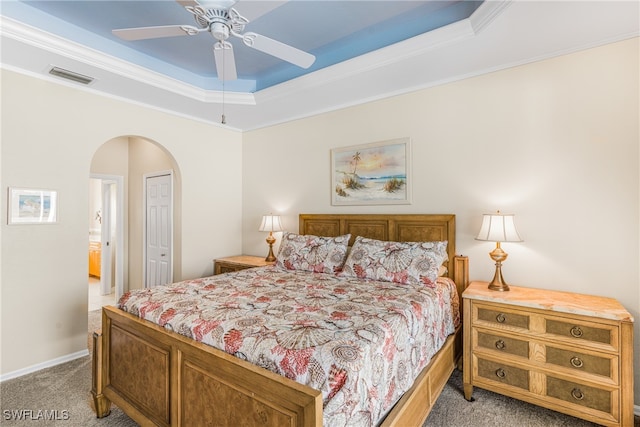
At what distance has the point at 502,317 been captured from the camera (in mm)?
Answer: 2271

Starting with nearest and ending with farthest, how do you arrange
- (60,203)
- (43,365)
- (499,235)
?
(499,235), (43,365), (60,203)

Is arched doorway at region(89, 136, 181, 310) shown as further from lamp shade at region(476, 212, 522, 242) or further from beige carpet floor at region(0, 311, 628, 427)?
lamp shade at region(476, 212, 522, 242)

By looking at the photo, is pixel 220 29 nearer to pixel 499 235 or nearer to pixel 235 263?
pixel 499 235

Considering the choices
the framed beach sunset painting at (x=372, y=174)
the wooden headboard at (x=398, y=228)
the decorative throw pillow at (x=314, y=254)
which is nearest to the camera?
the wooden headboard at (x=398, y=228)

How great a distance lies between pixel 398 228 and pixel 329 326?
1.89m

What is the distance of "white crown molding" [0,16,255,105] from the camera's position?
91.9 inches

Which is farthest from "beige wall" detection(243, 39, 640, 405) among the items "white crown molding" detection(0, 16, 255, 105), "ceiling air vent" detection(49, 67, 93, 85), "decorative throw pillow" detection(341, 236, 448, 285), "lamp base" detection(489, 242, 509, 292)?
"ceiling air vent" detection(49, 67, 93, 85)

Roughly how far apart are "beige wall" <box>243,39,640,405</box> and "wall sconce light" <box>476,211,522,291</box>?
0.28m

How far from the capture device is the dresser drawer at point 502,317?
7.20ft

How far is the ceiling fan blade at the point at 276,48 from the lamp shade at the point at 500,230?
1.89 metres

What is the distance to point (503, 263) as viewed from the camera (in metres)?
2.77

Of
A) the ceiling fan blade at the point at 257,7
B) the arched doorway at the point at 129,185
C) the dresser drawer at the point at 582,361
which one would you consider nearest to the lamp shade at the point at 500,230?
the dresser drawer at the point at 582,361

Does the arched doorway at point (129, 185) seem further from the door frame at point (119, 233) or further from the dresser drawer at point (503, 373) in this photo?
the dresser drawer at point (503, 373)

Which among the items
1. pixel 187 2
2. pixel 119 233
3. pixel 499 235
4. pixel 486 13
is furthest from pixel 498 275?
pixel 119 233
